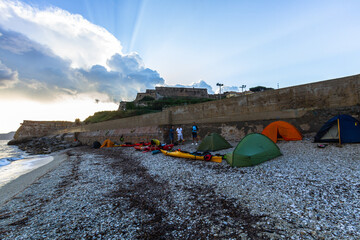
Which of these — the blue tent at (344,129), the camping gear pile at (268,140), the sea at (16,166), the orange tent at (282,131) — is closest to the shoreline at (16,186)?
the sea at (16,166)

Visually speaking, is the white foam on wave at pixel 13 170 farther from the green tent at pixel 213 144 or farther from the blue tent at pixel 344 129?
the blue tent at pixel 344 129

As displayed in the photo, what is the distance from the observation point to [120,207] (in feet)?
12.9

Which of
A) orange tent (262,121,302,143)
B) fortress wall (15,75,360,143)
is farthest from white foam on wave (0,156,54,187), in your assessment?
orange tent (262,121,302,143)

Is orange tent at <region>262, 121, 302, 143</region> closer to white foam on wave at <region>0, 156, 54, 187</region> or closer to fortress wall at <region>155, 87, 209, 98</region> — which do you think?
white foam on wave at <region>0, 156, 54, 187</region>

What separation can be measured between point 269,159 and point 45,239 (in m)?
7.26

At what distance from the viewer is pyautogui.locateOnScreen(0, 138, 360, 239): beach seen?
2.74 metres

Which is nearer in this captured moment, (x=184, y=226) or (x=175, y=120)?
(x=184, y=226)

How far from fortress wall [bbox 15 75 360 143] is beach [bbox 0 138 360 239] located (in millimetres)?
3916

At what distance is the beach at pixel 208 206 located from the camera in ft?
9.00

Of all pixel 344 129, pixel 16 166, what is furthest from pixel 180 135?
pixel 16 166

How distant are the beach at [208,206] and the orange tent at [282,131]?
3.35m

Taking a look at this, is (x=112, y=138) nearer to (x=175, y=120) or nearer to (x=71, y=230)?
(x=175, y=120)

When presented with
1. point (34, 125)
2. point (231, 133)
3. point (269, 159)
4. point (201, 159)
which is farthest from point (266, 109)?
point (34, 125)

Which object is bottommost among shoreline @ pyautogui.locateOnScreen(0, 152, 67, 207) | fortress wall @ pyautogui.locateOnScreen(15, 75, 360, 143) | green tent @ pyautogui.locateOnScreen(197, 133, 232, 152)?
shoreline @ pyautogui.locateOnScreen(0, 152, 67, 207)
